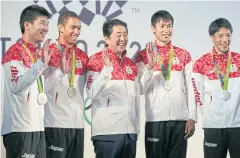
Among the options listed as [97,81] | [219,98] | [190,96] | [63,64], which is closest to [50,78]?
[63,64]

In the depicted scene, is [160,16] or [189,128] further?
[160,16]

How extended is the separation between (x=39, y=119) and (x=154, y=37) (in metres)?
1.21

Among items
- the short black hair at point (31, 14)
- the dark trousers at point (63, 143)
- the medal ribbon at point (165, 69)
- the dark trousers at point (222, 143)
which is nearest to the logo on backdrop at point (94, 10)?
the short black hair at point (31, 14)

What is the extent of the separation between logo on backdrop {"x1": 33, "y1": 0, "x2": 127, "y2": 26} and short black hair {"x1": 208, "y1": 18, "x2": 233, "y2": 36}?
77 centimetres

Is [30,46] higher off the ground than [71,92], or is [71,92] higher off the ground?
[30,46]

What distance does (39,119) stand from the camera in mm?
4371

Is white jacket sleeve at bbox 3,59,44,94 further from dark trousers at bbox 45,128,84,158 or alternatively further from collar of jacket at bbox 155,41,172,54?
collar of jacket at bbox 155,41,172,54

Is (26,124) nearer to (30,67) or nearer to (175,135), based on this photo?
(30,67)

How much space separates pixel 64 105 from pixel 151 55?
2.67 feet

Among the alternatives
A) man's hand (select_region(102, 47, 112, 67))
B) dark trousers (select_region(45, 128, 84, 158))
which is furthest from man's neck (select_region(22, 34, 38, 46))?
dark trousers (select_region(45, 128, 84, 158))

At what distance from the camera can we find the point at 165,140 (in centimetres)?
466

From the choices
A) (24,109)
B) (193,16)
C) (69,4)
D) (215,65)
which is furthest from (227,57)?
(24,109)

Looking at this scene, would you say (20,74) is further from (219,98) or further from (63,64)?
(219,98)

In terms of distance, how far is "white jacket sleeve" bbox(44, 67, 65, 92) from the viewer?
449 centimetres
